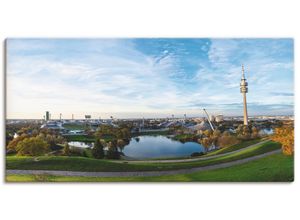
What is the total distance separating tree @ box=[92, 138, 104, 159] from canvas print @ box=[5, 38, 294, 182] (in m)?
0.01

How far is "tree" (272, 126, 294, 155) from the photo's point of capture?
368 centimetres

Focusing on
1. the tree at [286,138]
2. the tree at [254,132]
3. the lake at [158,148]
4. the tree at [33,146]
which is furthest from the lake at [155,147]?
the tree at [286,138]

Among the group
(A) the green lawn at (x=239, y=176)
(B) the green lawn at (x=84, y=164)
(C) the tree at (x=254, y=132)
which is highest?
(C) the tree at (x=254, y=132)

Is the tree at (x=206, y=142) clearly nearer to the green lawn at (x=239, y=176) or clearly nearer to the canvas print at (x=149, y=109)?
the canvas print at (x=149, y=109)

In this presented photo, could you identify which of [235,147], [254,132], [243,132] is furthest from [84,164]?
[254,132]

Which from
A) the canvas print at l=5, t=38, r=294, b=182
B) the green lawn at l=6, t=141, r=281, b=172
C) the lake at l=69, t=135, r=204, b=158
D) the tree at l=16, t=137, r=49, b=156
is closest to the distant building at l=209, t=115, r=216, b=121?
the canvas print at l=5, t=38, r=294, b=182

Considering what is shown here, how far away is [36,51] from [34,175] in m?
1.23

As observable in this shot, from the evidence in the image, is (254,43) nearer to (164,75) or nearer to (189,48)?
(189,48)

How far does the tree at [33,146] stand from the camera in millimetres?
3670

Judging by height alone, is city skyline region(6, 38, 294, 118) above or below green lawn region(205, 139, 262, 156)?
above

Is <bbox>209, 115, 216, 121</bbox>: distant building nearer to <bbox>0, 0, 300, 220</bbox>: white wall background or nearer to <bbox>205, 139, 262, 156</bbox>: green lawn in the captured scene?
<bbox>205, 139, 262, 156</bbox>: green lawn

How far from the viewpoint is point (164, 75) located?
12.3ft
